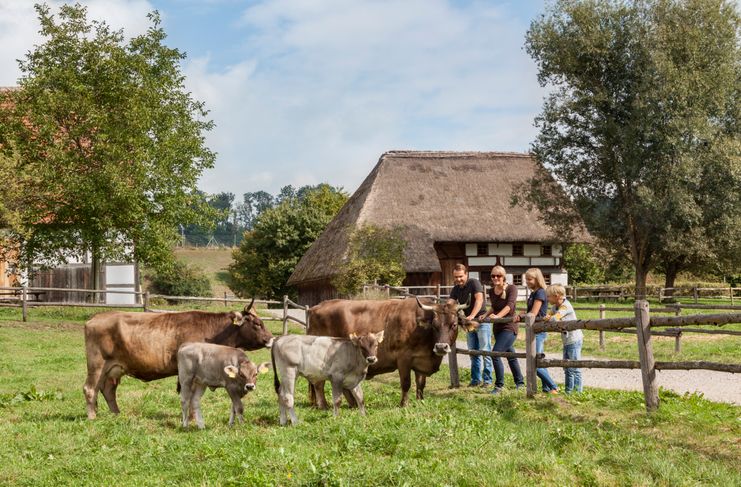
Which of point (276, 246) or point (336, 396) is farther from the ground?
point (276, 246)

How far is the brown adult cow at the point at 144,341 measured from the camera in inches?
435

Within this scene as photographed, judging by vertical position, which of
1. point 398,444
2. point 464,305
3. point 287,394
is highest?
point 464,305

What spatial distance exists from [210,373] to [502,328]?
478 centimetres

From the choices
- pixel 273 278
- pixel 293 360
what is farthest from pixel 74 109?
pixel 273 278

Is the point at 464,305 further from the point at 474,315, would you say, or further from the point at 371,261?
the point at 371,261

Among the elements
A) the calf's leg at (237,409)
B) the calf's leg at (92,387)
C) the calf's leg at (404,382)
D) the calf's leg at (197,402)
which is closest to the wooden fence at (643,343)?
the calf's leg at (404,382)

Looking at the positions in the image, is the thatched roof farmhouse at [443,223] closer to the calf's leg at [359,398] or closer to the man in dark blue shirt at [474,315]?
the man in dark blue shirt at [474,315]

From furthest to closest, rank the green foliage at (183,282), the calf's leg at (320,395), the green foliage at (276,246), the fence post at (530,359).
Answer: the green foliage at (276,246)
the green foliage at (183,282)
the fence post at (530,359)
the calf's leg at (320,395)

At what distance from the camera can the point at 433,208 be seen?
4400 cm

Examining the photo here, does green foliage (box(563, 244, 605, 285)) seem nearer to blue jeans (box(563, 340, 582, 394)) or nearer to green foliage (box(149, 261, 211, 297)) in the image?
green foliage (box(149, 261, 211, 297))

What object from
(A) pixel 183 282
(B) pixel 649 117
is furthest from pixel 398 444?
(A) pixel 183 282

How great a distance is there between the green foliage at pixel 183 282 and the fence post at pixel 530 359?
4280 centimetres

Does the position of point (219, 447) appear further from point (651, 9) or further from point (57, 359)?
point (651, 9)

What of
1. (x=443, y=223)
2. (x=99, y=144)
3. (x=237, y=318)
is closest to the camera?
(x=237, y=318)
